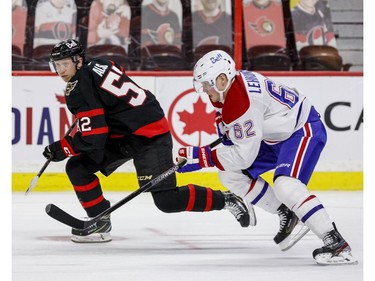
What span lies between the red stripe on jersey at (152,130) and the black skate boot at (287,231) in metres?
0.64

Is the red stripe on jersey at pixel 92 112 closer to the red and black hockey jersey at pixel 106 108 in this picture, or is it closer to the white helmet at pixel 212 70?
the red and black hockey jersey at pixel 106 108

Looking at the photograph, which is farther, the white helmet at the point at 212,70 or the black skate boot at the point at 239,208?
the black skate boot at the point at 239,208

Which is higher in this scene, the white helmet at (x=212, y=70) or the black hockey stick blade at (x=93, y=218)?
the white helmet at (x=212, y=70)

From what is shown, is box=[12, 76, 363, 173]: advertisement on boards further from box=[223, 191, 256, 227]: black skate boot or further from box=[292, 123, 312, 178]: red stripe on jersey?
box=[292, 123, 312, 178]: red stripe on jersey

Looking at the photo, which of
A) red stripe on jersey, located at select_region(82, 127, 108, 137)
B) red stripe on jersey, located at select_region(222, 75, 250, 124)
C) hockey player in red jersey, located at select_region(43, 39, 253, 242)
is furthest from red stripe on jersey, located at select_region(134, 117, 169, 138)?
red stripe on jersey, located at select_region(222, 75, 250, 124)

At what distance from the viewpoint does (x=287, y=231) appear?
345cm

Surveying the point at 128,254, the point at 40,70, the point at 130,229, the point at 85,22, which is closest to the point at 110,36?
the point at 85,22

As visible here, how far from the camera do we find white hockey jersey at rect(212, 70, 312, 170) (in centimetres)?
317

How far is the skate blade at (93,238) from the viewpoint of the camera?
A: 375cm

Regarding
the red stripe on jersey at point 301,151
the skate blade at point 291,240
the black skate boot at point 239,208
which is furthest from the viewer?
the black skate boot at point 239,208

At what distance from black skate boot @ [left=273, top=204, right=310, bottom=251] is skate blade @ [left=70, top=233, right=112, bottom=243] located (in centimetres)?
80

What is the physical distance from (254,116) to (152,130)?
662mm

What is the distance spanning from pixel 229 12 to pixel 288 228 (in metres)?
3.11

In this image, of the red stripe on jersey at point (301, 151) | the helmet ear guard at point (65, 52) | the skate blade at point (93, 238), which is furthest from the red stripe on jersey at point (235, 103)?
the skate blade at point (93, 238)
